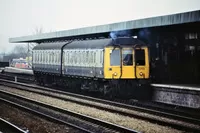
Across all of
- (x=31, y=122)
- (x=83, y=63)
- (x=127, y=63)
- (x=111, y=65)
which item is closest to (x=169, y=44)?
(x=127, y=63)

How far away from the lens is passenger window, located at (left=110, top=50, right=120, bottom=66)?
52.5 ft

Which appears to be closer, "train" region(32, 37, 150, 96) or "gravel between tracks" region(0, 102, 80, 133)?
"gravel between tracks" region(0, 102, 80, 133)

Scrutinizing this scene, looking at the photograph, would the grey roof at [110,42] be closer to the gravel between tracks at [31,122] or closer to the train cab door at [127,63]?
the train cab door at [127,63]

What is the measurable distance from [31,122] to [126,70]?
6.72m

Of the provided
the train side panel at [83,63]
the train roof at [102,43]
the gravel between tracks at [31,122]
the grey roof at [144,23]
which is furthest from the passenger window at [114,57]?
the gravel between tracks at [31,122]

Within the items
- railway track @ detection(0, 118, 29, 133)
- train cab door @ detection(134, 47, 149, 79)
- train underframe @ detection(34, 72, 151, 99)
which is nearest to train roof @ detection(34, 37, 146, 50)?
train cab door @ detection(134, 47, 149, 79)

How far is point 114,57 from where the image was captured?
1606cm

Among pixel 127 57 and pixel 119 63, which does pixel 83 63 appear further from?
pixel 127 57

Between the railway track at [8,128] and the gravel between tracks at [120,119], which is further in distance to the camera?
the gravel between tracks at [120,119]

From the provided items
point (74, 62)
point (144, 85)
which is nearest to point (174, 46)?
point (144, 85)

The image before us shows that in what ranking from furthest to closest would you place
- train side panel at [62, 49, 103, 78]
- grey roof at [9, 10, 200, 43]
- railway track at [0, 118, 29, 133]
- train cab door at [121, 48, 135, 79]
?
train side panel at [62, 49, 103, 78]
train cab door at [121, 48, 135, 79]
grey roof at [9, 10, 200, 43]
railway track at [0, 118, 29, 133]

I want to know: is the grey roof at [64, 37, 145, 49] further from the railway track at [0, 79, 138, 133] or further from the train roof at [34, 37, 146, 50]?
the railway track at [0, 79, 138, 133]

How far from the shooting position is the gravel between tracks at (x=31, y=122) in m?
9.64

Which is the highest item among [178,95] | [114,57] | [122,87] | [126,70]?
[114,57]
